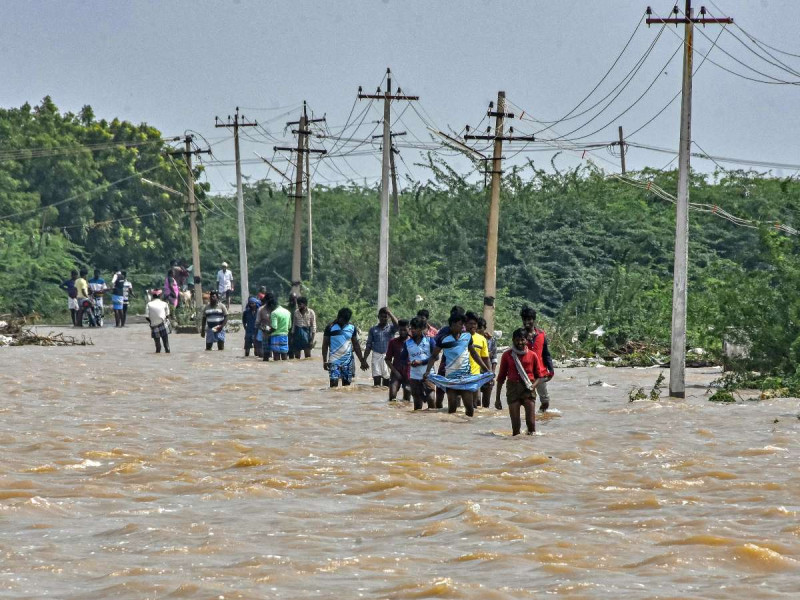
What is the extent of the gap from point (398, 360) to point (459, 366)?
177 cm

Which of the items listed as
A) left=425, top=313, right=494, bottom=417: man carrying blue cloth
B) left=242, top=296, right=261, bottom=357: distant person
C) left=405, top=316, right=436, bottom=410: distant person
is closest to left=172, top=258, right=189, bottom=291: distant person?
left=242, top=296, right=261, bottom=357: distant person

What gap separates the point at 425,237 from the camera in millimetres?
52094

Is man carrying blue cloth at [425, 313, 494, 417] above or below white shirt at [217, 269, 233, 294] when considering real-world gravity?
below

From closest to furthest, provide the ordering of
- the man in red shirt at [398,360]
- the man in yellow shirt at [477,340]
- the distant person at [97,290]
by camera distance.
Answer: the man in yellow shirt at [477,340], the man in red shirt at [398,360], the distant person at [97,290]

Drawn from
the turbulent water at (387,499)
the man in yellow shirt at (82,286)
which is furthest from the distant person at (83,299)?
the turbulent water at (387,499)

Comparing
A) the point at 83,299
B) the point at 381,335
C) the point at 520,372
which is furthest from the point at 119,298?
the point at 520,372

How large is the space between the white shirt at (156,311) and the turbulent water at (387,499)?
7820mm

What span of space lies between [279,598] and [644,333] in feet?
82.4

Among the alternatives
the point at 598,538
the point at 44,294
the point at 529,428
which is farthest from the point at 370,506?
the point at 44,294

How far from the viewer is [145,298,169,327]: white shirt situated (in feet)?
96.8

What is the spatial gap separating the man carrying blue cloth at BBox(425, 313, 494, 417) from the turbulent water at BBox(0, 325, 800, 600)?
0.40 m

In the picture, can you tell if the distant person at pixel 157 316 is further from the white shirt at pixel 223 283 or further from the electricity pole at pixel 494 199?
the white shirt at pixel 223 283

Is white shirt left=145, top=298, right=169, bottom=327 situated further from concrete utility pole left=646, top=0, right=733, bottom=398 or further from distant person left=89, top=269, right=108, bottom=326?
distant person left=89, top=269, right=108, bottom=326

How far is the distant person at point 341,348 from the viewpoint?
2008 cm
